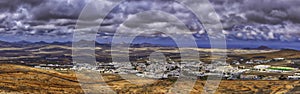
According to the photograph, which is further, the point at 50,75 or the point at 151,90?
the point at 50,75

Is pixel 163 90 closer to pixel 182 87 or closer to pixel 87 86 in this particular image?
pixel 182 87

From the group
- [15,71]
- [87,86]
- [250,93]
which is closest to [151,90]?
[87,86]

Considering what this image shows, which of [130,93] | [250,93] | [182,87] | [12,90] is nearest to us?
[12,90]

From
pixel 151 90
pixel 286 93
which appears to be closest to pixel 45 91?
pixel 151 90

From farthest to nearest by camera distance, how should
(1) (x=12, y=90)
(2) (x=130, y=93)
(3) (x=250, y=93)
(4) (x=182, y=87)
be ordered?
(3) (x=250, y=93)
(4) (x=182, y=87)
(2) (x=130, y=93)
(1) (x=12, y=90)

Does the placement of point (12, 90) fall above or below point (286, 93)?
above

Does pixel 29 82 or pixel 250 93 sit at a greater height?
pixel 29 82

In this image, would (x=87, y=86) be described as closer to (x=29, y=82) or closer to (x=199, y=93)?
(x=29, y=82)

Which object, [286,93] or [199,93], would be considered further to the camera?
[286,93]

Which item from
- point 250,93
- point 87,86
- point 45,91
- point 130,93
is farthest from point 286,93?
point 45,91
